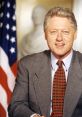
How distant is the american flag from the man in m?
0.86

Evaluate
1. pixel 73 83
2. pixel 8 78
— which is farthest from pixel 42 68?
pixel 8 78

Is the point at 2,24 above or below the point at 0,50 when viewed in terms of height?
above

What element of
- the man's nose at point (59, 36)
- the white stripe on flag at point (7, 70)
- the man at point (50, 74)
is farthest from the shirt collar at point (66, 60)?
the white stripe on flag at point (7, 70)

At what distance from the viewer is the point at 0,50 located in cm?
265

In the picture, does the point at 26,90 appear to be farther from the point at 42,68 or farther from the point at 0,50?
the point at 0,50

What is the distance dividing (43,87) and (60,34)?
1.04ft

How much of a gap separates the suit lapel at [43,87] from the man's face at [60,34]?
152 mm

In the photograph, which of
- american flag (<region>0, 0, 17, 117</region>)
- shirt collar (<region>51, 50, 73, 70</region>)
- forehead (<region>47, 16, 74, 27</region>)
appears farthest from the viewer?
american flag (<region>0, 0, 17, 117</region>)

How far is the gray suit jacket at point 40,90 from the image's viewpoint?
1.67 m

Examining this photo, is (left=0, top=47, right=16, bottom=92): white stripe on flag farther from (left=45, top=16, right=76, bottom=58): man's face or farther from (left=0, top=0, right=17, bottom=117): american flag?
(left=45, top=16, right=76, bottom=58): man's face

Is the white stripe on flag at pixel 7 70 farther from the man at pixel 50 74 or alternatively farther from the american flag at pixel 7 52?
the man at pixel 50 74

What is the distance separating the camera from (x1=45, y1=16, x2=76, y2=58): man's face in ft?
5.32

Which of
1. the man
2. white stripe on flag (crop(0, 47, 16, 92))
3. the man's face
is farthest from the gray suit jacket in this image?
white stripe on flag (crop(0, 47, 16, 92))

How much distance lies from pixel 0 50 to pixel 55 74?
1.02 m
